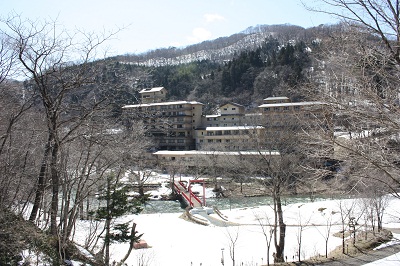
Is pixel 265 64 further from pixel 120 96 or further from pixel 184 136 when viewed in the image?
pixel 120 96

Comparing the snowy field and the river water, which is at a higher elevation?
the snowy field

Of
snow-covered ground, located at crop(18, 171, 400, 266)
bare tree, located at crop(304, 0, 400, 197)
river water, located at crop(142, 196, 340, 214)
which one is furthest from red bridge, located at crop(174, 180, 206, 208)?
bare tree, located at crop(304, 0, 400, 197)

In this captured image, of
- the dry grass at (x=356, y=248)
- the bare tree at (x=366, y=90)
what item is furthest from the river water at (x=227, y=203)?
the bare tree at (x=366, y=90)

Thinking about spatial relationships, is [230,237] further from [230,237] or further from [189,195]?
[189,195]

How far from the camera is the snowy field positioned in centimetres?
1234

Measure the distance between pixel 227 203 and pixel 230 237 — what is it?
14.8m

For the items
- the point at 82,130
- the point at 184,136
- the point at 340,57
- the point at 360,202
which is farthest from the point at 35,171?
the point at 184,136

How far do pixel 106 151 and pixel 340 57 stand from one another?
225 inches

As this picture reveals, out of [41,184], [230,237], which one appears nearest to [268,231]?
[230,237]

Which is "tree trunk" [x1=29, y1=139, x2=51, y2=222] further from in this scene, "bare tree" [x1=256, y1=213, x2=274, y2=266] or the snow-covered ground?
"bare tree" [x1=256, y1=213, x2=274, y2=266]

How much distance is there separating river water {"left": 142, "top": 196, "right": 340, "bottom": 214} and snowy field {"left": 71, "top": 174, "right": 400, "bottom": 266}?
9.90 feet

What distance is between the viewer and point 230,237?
1164 cm

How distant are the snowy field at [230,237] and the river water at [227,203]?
3.02 metres

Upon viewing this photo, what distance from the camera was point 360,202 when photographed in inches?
593
